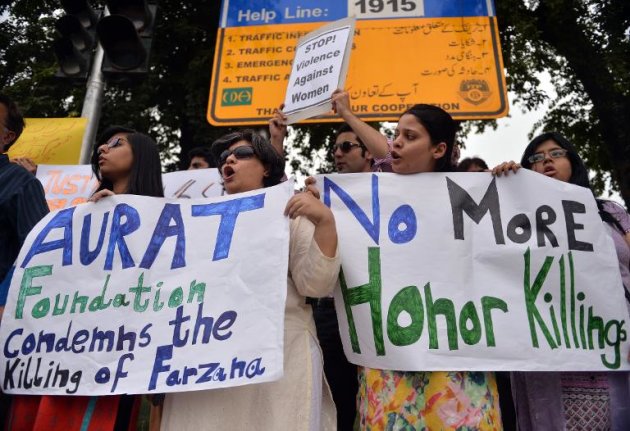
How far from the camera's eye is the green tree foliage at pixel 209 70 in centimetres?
755

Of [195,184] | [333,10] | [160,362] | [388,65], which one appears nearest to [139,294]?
Result: [160,362]

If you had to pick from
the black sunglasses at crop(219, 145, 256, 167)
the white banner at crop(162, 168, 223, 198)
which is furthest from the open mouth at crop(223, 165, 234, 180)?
the white banner at crop(162, 168, 223, 198)

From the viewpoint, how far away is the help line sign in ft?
9.27

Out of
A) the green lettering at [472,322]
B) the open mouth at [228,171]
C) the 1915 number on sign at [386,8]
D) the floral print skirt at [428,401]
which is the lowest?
the floral print skirt at [428,401]

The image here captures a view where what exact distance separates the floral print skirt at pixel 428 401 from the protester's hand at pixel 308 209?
57 cm

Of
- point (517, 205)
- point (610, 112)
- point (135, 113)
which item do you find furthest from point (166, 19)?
point (517, 205)

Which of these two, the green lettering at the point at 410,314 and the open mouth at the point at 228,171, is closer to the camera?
the green lettering at the point at 410,314

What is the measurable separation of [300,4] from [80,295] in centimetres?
380

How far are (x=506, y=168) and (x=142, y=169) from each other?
60.6 inches

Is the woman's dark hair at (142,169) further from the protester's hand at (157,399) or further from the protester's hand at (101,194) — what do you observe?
the protester's hand at (157,399)

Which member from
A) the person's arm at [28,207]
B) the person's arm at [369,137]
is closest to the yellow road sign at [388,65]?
the person's arm at [369,137]

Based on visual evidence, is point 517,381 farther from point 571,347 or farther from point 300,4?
point 300,4

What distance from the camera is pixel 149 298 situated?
6.97 feet

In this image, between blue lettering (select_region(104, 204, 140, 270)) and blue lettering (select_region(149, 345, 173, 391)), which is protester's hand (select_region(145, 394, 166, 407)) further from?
blue lettering (select_region(104, 204, 140, 270))
